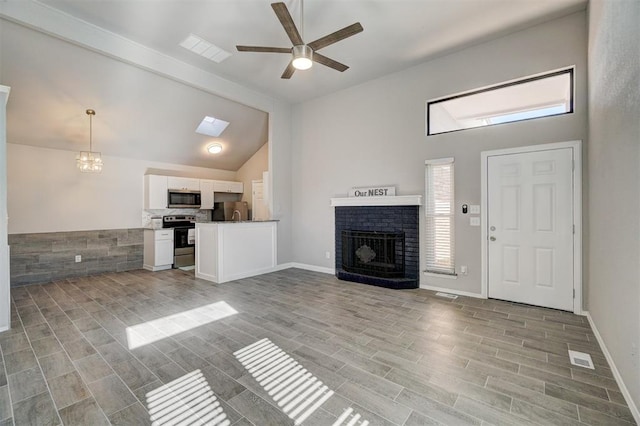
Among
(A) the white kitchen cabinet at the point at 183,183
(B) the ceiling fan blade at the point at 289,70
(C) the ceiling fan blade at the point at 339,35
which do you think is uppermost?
(C) the ceiling fan blade at the point at 339,35

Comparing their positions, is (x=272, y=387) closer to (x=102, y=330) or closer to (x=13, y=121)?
(x=102, y=330)

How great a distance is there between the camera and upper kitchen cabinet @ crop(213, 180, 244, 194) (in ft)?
24.5

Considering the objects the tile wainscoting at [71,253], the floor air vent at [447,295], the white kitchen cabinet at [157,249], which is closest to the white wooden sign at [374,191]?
the floor air vent at [447,295]

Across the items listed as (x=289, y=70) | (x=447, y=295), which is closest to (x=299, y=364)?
(x=447, y=295)

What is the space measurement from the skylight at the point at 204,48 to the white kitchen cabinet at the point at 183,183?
123 inches

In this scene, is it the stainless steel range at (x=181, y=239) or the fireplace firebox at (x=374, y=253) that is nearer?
the fireplace firebox at (x=374, y=253)

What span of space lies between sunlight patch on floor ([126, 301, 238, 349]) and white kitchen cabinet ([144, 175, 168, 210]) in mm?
3551

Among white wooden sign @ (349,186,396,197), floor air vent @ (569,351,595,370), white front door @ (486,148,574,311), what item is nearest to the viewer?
floor air vent @ (569,351,595,370)

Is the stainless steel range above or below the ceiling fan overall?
below

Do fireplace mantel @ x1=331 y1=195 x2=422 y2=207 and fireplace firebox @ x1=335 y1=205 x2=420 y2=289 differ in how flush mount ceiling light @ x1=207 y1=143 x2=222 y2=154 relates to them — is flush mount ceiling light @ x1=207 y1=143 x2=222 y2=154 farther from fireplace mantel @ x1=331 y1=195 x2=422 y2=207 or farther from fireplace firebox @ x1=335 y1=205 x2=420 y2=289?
fireplace firebox @ x1=335 y1=205 x2=420 y2=289

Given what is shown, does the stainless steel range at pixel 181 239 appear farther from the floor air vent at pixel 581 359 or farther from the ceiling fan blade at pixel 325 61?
the floor air vent at pixel 581 359

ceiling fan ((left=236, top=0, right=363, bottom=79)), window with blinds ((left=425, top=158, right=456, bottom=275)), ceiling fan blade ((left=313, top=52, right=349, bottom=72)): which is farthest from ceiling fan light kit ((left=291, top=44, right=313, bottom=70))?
window with blinds ((left=425, top=158, right=456, bottom=275))

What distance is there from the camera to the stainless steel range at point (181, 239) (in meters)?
6.31

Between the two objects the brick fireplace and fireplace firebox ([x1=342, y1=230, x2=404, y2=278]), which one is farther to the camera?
fireplace firebox ([x1=342, y1=230, x2=404, y2=278])
